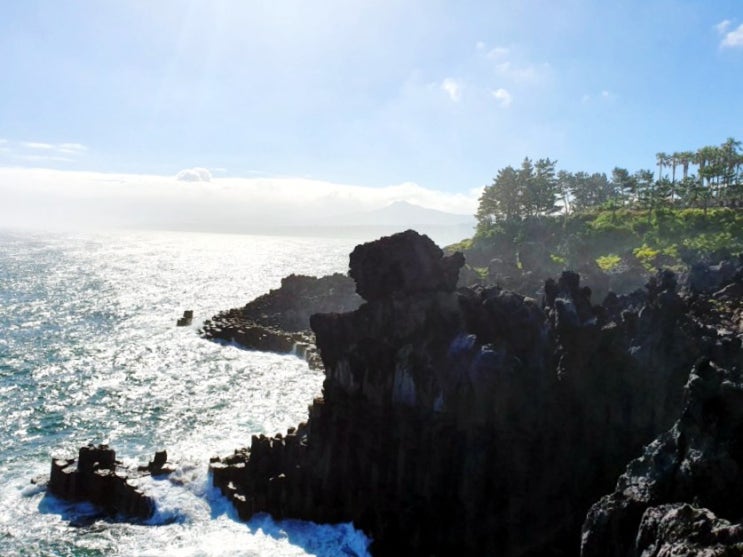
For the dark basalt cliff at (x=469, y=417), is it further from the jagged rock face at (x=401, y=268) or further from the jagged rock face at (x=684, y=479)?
the jagged rock face at (x=684, y=479)

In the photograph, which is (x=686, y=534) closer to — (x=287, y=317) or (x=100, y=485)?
(x=100, y=485)

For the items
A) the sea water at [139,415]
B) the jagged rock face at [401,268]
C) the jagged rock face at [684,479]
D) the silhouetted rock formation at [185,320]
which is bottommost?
the sea water at [139,415]

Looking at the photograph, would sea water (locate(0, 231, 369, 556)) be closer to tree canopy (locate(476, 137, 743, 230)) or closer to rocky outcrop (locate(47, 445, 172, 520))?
rocky outcrop (locate(47, 445, 172, 520))

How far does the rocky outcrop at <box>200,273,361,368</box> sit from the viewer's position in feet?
274

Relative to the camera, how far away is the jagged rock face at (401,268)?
4200cm

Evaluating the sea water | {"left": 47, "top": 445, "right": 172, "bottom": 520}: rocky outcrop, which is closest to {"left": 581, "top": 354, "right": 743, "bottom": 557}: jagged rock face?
the sea water

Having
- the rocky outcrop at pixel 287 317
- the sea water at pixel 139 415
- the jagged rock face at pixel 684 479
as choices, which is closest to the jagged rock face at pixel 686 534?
the jagged rock face at pixel 684 479

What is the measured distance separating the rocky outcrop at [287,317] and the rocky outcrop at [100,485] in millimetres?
35812

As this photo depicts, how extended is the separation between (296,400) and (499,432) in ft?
105

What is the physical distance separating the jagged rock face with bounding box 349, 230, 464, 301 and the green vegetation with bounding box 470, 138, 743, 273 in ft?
211

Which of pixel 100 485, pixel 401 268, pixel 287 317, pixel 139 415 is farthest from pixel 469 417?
pixel 287 317

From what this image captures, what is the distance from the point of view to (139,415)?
2199 inches

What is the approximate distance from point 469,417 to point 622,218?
12331cm

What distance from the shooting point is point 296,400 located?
6106 centimetres
